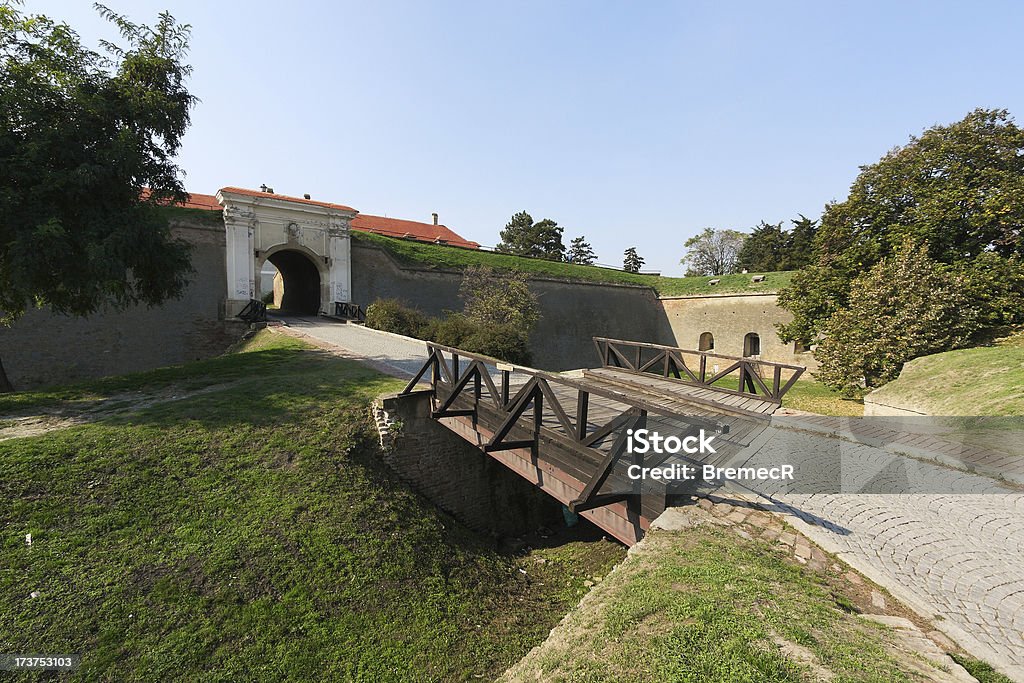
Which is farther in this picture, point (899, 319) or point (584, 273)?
A: point (584, 273)

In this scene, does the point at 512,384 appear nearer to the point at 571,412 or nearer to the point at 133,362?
the point at 571,412

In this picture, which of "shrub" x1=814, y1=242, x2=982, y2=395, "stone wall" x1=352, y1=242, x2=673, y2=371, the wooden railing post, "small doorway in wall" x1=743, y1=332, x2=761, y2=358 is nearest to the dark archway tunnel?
"stone wall" x1=352, y1=242, x2=673, y2=371

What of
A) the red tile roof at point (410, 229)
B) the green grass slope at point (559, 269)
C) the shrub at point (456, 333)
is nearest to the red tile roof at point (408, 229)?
the red tile roof at point (410, 229)

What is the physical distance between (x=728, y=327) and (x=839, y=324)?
13.6 m

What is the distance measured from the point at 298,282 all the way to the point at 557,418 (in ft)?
76.5

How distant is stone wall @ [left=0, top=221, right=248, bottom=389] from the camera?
13305 millimetres

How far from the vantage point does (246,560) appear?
4301 mm

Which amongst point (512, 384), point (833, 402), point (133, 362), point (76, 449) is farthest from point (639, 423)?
point (133, 362)

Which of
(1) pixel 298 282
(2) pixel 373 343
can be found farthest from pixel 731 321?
(1) pixel 298 282

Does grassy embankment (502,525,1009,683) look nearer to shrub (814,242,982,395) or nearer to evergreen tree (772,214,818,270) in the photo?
shrub (814,242,982,395)

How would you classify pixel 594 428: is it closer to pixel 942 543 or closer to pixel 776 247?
pixel 942 543

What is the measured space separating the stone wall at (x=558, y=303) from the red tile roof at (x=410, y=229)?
847 cm

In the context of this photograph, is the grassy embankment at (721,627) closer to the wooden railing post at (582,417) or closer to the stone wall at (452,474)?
the wooden railing post at (582,417)

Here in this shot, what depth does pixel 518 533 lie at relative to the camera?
7.76 m
